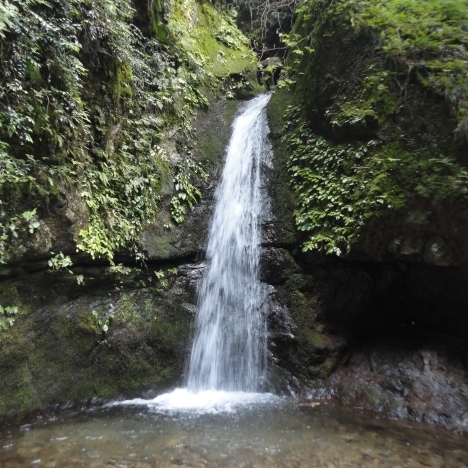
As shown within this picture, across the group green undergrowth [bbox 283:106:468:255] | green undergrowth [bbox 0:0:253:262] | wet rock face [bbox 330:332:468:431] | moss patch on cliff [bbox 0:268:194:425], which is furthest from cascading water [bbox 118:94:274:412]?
wet rock face [bbox 330:332:468:431]

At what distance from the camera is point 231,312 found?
6398 mm

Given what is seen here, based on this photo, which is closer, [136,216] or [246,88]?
[136,216]

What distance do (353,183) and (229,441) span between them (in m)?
4.15

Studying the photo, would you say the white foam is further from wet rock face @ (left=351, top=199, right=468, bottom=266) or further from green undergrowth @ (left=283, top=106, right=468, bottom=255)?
wet rock face @ (left=351, top=199, right=468, bottom=266)

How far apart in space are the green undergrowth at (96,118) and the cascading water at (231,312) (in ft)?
2.91

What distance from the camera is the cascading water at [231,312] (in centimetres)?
560

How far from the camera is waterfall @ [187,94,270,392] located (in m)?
5.91

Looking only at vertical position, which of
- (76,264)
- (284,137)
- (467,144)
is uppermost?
(284,137)

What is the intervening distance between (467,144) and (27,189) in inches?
224

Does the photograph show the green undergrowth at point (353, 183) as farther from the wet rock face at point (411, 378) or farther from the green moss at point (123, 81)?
the green moss at point (123, 81)

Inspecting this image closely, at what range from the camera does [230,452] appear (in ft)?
12.3

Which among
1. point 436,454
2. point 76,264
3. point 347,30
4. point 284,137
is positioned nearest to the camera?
point 436,454

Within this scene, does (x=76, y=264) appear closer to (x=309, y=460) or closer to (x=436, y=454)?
(x=309, y=460)

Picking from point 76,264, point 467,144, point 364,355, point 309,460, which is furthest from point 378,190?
point 76,264
